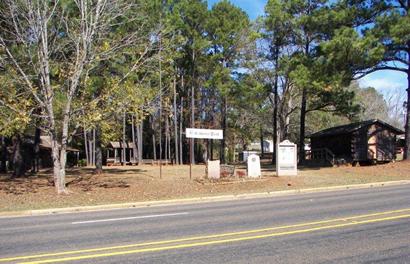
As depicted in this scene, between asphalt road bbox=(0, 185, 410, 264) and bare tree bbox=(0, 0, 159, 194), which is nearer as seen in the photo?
asphalt road bbox=(0, 185, 410, 264)

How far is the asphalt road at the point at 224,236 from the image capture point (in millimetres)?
7391

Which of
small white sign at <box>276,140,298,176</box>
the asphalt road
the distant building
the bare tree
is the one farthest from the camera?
the distant building

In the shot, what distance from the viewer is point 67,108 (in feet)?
61.8

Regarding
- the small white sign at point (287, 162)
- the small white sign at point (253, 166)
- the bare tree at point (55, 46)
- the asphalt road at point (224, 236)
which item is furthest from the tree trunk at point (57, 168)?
the small white sign at point (287, 162)

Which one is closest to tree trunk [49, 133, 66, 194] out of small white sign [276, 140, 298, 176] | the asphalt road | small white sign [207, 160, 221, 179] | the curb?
the curb

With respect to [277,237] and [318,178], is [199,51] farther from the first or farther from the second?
[277,237]

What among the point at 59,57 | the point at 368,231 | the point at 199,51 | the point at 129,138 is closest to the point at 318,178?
the point at 59,57

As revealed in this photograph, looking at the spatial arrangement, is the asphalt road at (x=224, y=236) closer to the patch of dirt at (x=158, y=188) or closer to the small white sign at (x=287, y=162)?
the patch of dirt at (x=158, y=188)

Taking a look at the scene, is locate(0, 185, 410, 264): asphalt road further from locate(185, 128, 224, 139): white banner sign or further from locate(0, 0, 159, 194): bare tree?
locate(185, 128, 224, 139): white banner sign

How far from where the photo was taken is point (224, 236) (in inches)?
358

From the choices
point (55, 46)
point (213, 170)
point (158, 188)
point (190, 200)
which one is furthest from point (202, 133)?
point (55, 46)

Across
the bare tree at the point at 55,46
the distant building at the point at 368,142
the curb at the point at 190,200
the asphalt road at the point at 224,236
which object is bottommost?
the curb at the point at 190,200

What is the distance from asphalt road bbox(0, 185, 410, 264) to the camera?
739 cm

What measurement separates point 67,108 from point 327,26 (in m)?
16.2
